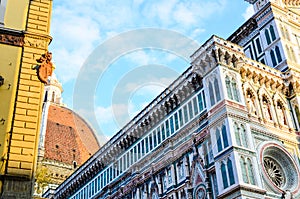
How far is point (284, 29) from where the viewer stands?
121 feet

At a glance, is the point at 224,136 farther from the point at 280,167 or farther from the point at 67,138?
the point at 67,138

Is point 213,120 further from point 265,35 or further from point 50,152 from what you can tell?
point 50,152

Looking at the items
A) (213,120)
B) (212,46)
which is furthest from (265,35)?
(213,120)

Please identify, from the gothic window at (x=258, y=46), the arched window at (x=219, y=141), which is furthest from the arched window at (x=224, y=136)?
the gothic window at (x=258, y=46)

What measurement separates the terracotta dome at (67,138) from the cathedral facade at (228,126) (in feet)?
179

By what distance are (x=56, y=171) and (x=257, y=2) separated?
59.8 m

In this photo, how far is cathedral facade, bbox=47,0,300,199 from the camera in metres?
27.0

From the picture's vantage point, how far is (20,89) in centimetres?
1962

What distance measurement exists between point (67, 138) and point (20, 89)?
83.5 metres

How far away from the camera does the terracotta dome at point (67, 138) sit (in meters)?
92.4

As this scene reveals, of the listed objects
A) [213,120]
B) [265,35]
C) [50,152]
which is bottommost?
[213,120]

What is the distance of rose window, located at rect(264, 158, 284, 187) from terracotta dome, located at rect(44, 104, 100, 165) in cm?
6583

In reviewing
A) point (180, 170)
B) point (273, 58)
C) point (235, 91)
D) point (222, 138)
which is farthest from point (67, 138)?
point (222, 138)

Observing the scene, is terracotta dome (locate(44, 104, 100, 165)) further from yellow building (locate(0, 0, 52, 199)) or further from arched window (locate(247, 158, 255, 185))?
yellow building (locate(0, 0, 52, 199))
